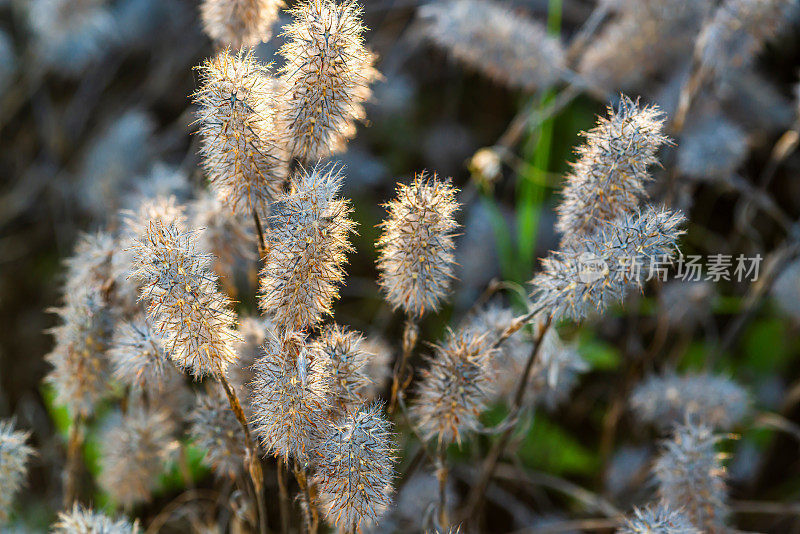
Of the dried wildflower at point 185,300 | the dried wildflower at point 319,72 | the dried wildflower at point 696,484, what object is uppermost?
the dried wildflower at point 319,72

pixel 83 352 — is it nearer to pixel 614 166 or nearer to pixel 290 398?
pixel 290 398

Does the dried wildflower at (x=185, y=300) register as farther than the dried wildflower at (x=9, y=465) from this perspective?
No

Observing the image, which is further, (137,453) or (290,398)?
(137,453)

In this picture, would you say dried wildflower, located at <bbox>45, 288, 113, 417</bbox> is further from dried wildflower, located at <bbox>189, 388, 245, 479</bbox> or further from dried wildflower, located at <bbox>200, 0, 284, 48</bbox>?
dried wildflower, located at <bbox>200, 0, 284, 48</bbox>

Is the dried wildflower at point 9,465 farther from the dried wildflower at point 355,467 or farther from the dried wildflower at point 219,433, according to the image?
the dried wildflower at point 355,467

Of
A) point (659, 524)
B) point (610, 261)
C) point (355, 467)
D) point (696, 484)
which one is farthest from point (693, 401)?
point (355, 467)

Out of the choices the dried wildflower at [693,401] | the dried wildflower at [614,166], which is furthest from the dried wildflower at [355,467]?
the dried wildflower at [693,401]

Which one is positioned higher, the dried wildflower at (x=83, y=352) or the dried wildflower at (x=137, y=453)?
the dried wildflower at (x=83, y=352)
